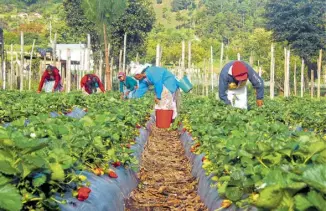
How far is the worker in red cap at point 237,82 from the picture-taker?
8812 millimetres

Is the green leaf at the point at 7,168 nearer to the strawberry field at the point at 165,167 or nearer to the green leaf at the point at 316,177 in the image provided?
the strawberry field at the point at 165,167

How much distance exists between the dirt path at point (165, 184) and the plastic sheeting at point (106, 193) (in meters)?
0.19

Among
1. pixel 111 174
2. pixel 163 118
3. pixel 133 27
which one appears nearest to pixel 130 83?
pixel 163 118

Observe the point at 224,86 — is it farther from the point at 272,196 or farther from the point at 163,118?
the point at 272,196

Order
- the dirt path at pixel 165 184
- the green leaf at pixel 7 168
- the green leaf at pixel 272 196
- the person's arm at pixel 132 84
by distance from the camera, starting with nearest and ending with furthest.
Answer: the green leaf at pixel 272 196
the green leaf at pixel 7 168
the dirt path at pixel 165 184
the person's arm at pixel 132 84

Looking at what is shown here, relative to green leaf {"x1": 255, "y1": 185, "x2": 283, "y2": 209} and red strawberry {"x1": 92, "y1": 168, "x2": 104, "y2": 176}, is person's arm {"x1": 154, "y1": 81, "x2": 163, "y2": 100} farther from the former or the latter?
green leaf {"x1": 255, "y1": 185, "x2": 283, "y2": 209}

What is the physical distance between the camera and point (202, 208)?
5.25 m

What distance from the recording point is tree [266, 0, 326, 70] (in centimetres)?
3591

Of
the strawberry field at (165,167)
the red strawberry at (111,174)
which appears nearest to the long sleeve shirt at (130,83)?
the strawberry field at (165,167)

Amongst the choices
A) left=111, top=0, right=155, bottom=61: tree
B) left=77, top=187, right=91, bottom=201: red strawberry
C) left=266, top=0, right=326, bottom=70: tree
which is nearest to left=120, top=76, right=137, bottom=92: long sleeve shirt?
left=77, top=187, right=91, bottom=201: red strawberry

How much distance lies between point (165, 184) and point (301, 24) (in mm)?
32188

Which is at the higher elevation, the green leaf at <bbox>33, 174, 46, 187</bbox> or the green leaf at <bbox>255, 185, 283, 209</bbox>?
the green leaf at <bbox>255, 185, 283, 209</bbox>

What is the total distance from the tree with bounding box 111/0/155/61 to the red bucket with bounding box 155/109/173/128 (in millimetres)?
23578

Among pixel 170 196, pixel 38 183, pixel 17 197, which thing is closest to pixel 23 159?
pixel 38 183
